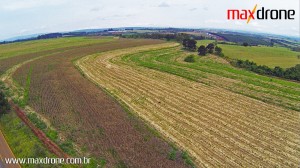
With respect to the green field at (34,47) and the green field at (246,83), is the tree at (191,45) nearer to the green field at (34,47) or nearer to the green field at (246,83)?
the green field at (246,83)

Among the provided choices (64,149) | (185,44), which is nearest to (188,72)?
(64,149)

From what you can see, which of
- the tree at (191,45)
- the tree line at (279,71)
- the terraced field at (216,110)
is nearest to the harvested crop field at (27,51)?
the terraced field at (216,110)

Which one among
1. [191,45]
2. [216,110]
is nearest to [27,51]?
[191,45]

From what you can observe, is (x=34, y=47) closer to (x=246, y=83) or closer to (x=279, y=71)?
(x=279, y=71)

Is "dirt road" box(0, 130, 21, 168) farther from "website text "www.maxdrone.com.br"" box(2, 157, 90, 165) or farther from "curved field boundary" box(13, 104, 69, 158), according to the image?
"curved field boundary" box(13, 104, 69, 158)

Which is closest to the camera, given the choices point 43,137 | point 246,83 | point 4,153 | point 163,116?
point 4,153

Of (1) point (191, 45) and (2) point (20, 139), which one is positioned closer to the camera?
(2) point (20, 139)
